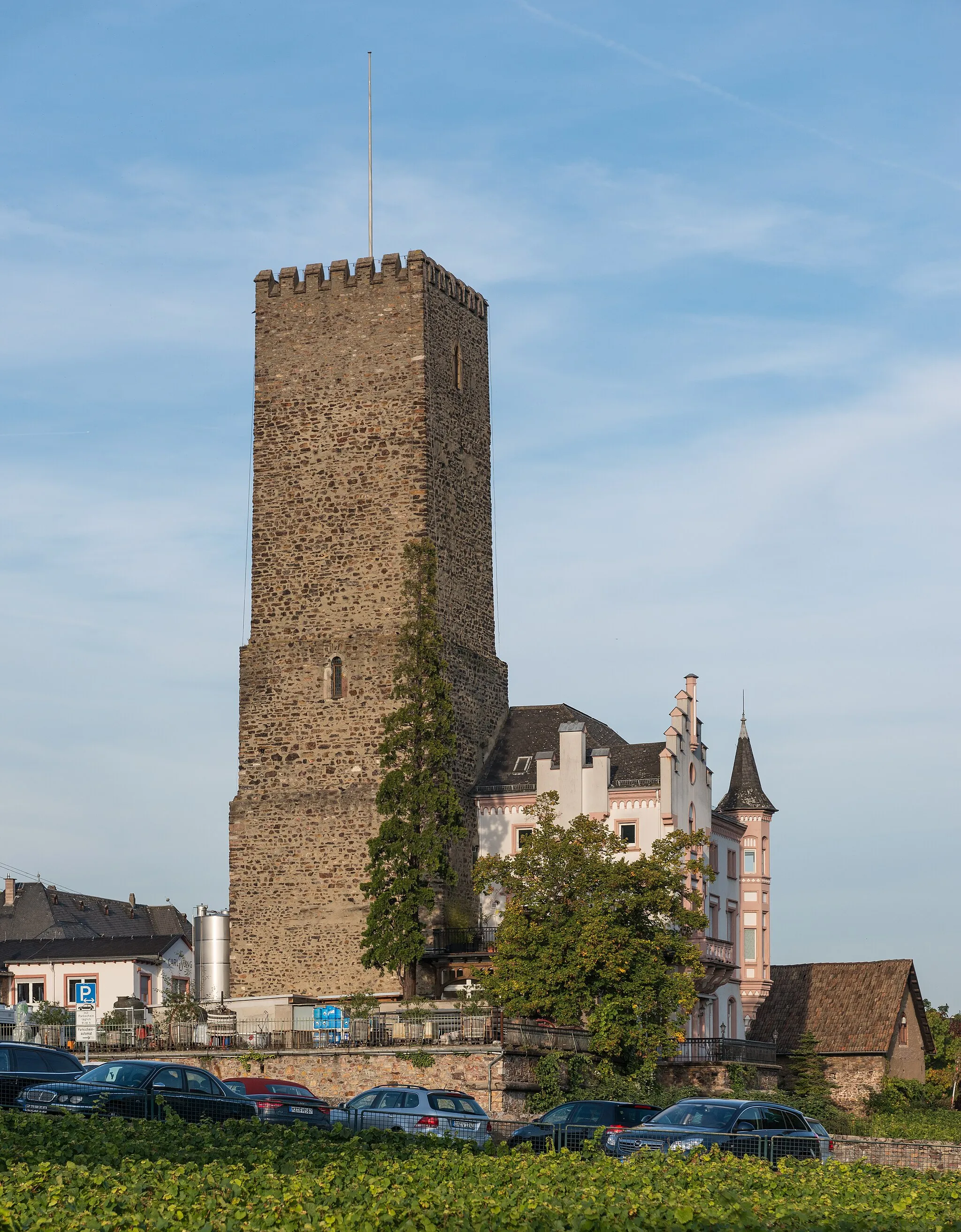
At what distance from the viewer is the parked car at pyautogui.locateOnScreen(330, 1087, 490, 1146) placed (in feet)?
103

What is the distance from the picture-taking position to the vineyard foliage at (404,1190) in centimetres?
1652

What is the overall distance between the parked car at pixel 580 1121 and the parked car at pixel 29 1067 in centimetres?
714

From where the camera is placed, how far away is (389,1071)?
1793 inches

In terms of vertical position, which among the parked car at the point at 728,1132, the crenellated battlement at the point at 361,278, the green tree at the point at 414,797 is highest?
the crenellated battlement at the point at 361,278

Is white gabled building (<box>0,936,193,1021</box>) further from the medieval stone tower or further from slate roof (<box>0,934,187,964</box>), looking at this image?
the medieval stone tower

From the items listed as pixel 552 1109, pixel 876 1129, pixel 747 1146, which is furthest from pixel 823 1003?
pixel 747 1146

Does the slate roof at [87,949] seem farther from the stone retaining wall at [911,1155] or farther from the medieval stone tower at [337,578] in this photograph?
the stone retaining wall at [911,1155]

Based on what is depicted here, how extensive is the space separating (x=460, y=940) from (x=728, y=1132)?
26.7 meters

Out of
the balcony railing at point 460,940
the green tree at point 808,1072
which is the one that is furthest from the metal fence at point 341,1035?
the green tree at point 808,1072

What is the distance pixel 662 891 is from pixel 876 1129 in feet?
37.2

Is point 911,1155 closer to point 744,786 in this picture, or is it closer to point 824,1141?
point 824,1141

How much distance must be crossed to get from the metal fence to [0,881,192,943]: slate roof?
39718 millimetres

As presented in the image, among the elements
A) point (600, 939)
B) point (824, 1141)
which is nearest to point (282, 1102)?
point (824, 1141)

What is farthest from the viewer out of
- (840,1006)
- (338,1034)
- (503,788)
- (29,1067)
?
(840,1006)
